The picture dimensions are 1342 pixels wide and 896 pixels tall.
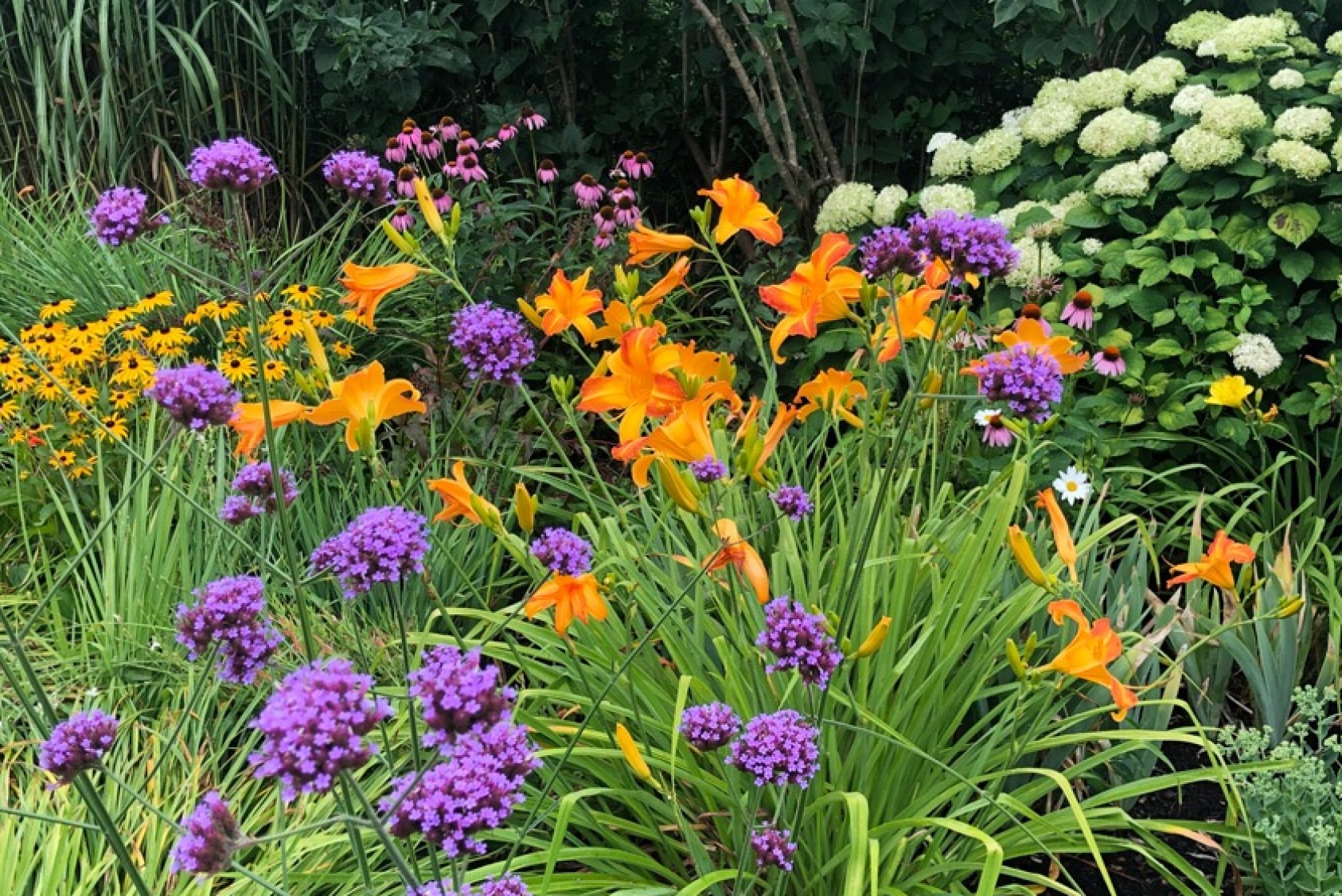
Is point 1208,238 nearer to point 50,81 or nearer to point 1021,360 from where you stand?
point 1021,360

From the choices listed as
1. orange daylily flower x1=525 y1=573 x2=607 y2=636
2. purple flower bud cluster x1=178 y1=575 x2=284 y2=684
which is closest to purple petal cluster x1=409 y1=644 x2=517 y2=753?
purple flower bud cluster x1=178 y1=575 x2=284 y2=684

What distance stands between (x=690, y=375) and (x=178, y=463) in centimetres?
159

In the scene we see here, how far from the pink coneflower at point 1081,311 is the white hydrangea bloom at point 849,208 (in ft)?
2.66

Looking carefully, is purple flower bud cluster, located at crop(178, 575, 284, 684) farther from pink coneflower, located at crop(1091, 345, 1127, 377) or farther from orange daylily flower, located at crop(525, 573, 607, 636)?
pink coneflower, located at crop(1091, 345, 1127, 377)

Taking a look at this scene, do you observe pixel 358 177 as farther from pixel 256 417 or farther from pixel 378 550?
pixel 378 550

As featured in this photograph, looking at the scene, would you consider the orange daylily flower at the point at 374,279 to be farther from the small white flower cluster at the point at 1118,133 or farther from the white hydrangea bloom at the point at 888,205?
the small white flower cluster at the point at 1118,133

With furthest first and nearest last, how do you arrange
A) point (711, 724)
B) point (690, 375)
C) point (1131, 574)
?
1. point (1131, 574)
2. point (690, 375)
3. point (711, 724)

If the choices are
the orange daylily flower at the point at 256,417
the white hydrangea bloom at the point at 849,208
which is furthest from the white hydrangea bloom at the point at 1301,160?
the orange daylily flower at the point at 256,417

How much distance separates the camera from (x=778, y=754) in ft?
3.70

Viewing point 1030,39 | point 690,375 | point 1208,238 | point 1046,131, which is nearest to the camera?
point 690,375

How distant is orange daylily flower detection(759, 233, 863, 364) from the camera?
1.62 metres

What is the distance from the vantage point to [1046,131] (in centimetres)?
321

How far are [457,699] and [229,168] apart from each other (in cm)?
70

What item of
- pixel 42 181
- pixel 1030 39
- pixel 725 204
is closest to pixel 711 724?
pixel 725 204
